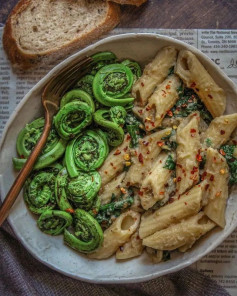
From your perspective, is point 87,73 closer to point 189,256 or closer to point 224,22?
point 224,22

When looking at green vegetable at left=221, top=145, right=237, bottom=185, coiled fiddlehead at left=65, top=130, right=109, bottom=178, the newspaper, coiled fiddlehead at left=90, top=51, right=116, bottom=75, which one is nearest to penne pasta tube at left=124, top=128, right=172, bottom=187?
coiled fiddlehead at left=65, top=130, right=109, bottom=178

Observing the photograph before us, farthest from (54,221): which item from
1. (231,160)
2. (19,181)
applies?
(231,160)

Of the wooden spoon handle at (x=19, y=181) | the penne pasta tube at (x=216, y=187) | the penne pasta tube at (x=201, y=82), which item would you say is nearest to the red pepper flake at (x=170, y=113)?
the penne pasta tube at (x=201, y=82)

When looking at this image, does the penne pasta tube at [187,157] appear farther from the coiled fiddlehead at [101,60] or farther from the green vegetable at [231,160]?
the coiled fiddlehead at [101,60]

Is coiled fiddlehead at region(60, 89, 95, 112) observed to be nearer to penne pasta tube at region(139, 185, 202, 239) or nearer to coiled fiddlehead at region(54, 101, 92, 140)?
coiled fiddlehead at region(54, 101, 92, 140)

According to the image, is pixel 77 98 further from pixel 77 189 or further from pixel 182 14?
pixel 182 14

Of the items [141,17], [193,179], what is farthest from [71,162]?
[141,17]
